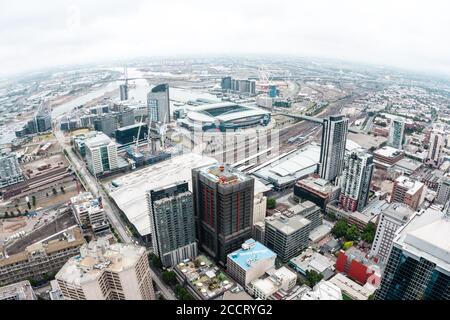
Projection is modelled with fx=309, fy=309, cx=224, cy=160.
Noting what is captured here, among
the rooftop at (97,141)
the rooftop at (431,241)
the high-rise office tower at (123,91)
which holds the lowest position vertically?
the rooftop at (97,141)

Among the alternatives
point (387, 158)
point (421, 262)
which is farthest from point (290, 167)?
point (421, 262)

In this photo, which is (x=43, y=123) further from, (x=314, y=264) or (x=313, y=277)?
(x=313, y=277)

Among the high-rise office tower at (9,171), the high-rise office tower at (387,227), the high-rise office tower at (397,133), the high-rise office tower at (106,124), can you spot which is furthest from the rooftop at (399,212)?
the high-rise office tower at (106,124)

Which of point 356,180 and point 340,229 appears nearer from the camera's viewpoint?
point 340,229

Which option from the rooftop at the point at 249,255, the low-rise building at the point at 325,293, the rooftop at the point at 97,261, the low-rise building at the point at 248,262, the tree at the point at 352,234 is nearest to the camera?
the rooftop at the point at 97,261

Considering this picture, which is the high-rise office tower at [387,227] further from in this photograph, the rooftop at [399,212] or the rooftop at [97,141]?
the rooftop at [97,141]
